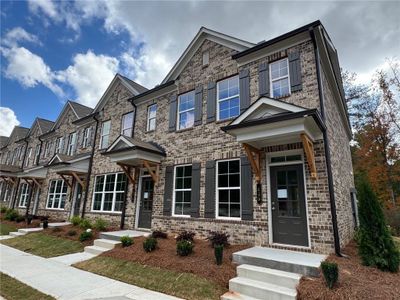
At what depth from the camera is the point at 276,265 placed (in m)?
4.90

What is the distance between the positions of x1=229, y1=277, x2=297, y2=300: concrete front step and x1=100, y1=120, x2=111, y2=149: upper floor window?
11.2 meters

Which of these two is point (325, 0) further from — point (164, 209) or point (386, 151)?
point (386, 151)

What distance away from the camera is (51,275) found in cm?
590

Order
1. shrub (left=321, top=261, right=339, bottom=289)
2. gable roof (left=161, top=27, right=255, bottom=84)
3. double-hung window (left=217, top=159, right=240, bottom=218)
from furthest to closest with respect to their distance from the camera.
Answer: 1. gable roof (left=161, top=27, right=255, bottom=84)
2. double-hung window (left=217, top=159, right=240, bottom=218)
3. shrub (left=321, top=261, right=339, bottom=289)

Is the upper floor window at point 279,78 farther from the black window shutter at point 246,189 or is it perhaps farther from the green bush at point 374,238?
the green bush at point 374,238

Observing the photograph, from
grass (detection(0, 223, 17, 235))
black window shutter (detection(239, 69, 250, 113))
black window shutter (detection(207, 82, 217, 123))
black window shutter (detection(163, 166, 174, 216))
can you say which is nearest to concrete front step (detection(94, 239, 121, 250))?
black window shutter (detection(163, 166, 174, 216))

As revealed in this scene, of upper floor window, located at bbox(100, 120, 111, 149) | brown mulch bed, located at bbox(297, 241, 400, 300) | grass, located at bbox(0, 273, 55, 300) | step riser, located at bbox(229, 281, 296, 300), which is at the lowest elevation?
grass, located at bbox(0, 273, 55, 300)

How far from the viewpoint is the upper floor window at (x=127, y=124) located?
12319 millimetres

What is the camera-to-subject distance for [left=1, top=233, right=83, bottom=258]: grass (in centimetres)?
839

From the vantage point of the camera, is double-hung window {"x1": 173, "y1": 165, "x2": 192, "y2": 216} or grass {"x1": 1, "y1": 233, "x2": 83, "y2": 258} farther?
double-hung window {"x1": 173, "y1": 165, "x2": 192, "y2": 216}

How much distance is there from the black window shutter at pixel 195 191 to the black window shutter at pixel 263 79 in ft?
11.6

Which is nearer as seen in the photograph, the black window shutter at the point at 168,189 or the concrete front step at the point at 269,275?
the concrete front step at the point at 269,275

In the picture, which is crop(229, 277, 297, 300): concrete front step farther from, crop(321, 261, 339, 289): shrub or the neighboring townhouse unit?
the neighboring townhouse unit

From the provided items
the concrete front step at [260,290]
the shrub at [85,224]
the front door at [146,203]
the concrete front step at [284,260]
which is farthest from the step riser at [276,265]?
the shrub at [85,224]
